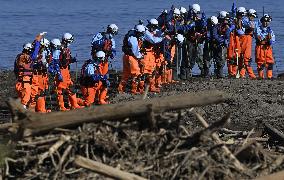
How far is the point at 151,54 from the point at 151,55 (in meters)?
0.04

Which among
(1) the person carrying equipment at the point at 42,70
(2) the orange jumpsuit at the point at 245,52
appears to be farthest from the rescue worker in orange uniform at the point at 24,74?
(2) the orange jumpsuit at the point at 245,52

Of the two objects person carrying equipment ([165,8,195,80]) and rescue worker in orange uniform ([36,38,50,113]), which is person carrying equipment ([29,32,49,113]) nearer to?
rescue worker in orange uniform ([36,38,50,113])

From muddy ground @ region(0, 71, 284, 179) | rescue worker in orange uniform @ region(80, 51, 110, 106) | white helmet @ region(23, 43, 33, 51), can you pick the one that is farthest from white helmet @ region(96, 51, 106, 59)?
muddy ground @ region(0, 71, 284, 179)

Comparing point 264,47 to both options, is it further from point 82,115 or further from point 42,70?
point 82,115

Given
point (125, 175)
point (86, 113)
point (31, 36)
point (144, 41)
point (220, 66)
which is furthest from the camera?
point (31, 36)

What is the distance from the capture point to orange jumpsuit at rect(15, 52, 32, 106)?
66.0 ft

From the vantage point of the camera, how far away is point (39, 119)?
9.06m

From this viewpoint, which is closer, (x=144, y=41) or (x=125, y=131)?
(x=125, y=131)

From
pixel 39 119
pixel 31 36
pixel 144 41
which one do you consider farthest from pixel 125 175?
pixel 31 36

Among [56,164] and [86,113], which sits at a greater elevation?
[86,113]

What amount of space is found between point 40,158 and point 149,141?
1305mm

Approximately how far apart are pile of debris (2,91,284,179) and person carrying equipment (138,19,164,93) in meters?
14.1

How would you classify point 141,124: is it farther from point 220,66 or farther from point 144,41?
point 220,66

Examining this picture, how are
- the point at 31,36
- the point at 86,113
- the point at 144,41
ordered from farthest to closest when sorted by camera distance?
the point at 31,36 → the point at 144,41 → the point at 86,113
